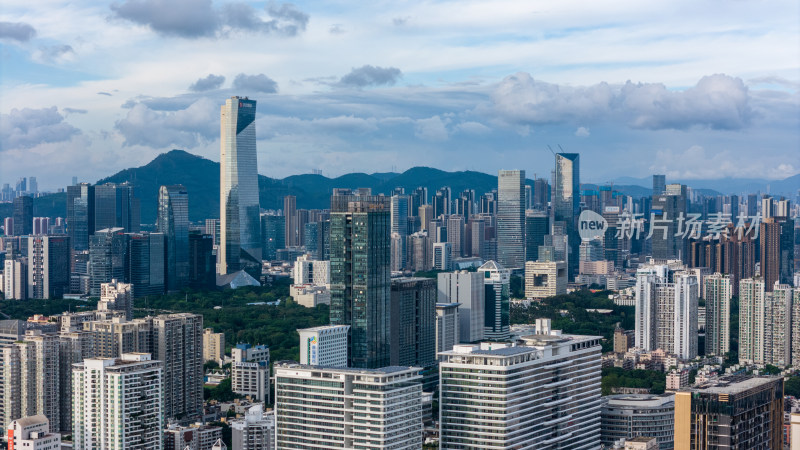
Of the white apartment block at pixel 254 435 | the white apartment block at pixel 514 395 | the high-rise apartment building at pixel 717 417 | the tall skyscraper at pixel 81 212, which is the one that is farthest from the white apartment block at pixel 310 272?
the high-rise apartment building at pixel 717 417

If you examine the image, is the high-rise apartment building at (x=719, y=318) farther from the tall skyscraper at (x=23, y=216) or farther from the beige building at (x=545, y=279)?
the tall skyscraper at (x=23, y=216)

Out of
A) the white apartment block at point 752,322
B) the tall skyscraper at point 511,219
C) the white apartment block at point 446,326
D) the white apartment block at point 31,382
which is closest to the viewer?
the white apartment block at point 31,382

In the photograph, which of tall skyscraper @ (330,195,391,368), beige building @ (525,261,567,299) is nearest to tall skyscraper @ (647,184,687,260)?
beige building @ (525,261,567,299)

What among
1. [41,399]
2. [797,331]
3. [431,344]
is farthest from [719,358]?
[41,399]

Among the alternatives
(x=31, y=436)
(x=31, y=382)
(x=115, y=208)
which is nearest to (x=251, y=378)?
(x=31, y=382)

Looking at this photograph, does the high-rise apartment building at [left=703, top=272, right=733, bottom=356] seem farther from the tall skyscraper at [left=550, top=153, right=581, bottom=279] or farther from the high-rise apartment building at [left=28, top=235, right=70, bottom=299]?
the tall skyscraper at [left=550, top=153, right=581, bottom=279]

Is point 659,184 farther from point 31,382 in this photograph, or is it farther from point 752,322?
point 31,382
